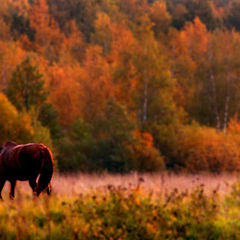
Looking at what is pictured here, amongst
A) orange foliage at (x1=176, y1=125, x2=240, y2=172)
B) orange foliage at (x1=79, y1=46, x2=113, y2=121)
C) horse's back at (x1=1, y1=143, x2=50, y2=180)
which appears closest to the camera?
horse's back at (x1=1, y1=143, x2=50, y2=180)

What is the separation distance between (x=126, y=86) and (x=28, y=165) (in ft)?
103

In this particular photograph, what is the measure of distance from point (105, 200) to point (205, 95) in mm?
33481

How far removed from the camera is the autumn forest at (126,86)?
25.2 m

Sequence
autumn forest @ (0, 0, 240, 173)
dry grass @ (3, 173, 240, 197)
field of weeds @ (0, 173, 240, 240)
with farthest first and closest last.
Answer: autumn forest @ (0, 0, 240, 173)
field of weeds @ (0, 173, 240, 240)
dry grass @ (3, 173, 240, 197)

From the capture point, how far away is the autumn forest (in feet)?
82.6

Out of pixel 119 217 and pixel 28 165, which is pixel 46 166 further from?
pixel 119 217

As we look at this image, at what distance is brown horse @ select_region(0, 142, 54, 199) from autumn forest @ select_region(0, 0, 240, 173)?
3700 millimetres

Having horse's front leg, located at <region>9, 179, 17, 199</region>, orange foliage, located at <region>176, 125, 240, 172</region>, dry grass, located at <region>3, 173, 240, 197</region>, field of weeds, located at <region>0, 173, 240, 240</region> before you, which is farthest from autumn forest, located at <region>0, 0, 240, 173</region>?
Result: horse's front leg, located at <region>9, 179, 17, 199</region>

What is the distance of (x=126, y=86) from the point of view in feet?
105

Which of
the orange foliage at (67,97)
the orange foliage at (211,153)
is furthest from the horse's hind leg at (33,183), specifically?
the orange foliage at (67,97)

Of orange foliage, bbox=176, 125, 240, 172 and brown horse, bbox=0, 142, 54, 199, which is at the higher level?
brown horse, bbox=0, 142, 54, 199

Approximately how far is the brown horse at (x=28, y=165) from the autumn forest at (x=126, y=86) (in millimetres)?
3700

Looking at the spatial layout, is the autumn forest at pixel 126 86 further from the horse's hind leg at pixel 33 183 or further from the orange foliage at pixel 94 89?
the horse's hind leg at pixel 33 183

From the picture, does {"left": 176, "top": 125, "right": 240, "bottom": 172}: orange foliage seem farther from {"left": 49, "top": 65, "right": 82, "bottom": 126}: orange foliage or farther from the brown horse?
the brown horse
